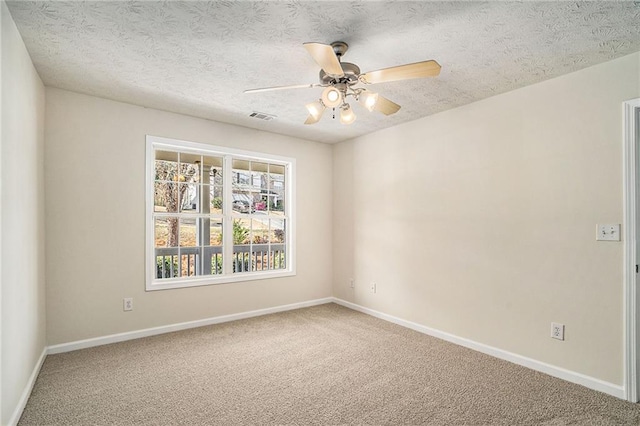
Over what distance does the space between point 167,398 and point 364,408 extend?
1393 mm

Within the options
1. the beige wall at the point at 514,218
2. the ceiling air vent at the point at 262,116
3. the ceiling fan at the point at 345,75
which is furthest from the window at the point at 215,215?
the ceiling fan at the point at 345,75

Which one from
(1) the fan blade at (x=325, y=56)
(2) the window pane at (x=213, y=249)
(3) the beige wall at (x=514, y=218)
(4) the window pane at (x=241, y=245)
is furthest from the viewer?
(4) the window pane at (x=241, y=245)

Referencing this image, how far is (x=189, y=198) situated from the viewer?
4082mm

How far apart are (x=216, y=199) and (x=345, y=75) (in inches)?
102

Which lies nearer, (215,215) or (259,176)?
(215,215)

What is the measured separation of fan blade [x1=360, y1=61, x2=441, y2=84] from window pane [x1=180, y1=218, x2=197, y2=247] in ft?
9.21

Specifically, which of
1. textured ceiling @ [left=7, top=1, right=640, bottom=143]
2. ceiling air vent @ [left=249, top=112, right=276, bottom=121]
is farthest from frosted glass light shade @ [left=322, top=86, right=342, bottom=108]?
ceiling air vent @ [left=249, top=112, right=276, bottom=121]

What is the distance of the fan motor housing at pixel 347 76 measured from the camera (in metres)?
2.29

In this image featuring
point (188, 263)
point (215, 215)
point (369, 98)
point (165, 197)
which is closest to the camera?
point (369, 98)

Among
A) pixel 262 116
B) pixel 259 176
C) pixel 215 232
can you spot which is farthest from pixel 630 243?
pixel 215 232

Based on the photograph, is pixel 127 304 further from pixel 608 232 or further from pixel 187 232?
pixel 608 232

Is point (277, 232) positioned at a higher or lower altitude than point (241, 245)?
higher

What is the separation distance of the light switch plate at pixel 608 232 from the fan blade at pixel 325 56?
90.0 inches

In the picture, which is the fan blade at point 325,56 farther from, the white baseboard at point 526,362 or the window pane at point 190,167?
the white baseboard at point 526,362
